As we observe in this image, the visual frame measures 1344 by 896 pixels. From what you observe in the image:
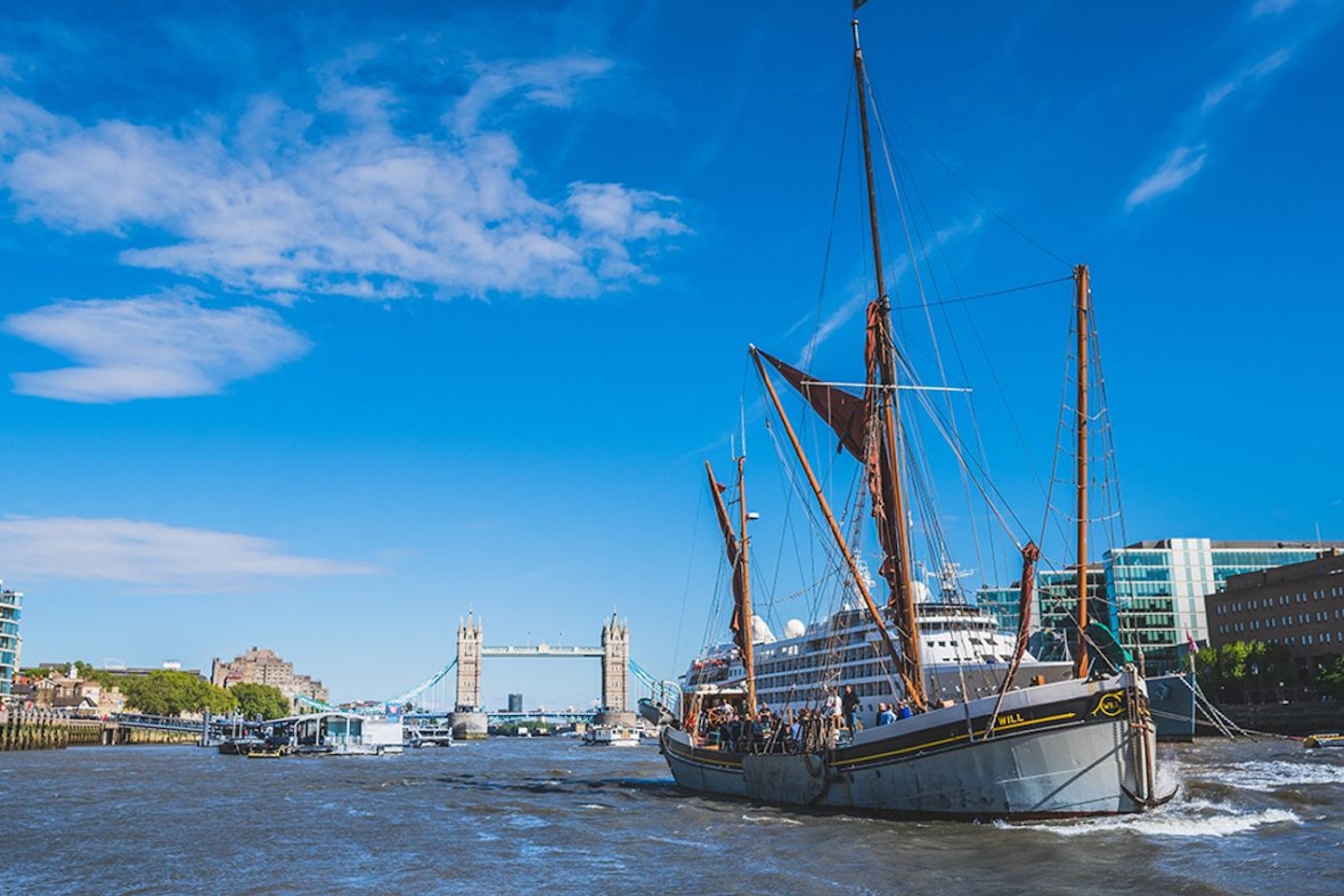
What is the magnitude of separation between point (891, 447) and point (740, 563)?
71.4 ft

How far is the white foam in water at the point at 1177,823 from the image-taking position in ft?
100

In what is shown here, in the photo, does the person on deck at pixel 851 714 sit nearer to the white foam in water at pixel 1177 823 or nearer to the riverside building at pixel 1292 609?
the white foam in water at pixel 1177 823

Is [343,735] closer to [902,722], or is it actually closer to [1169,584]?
[902,722]

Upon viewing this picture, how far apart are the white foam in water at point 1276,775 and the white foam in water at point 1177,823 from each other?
31.3ft

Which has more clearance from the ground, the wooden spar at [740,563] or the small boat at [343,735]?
the wooden spar at [740,563]

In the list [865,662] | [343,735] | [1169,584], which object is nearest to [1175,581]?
[1169,584]

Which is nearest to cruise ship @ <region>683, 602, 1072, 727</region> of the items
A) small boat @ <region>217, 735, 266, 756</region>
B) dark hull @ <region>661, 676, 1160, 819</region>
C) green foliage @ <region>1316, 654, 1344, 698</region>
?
dark hull @ <region>661, 676, 1160, 819</region>

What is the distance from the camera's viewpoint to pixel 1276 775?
51.3 meters

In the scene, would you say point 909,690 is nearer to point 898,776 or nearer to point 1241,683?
point 898,776

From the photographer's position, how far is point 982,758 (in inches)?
1308

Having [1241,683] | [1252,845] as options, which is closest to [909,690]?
[1252,845]

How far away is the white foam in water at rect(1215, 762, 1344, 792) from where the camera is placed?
45719 millimetres

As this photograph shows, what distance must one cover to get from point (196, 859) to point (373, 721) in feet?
306

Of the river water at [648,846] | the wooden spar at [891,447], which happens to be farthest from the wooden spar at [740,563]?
the wooden spar at [891,447]
